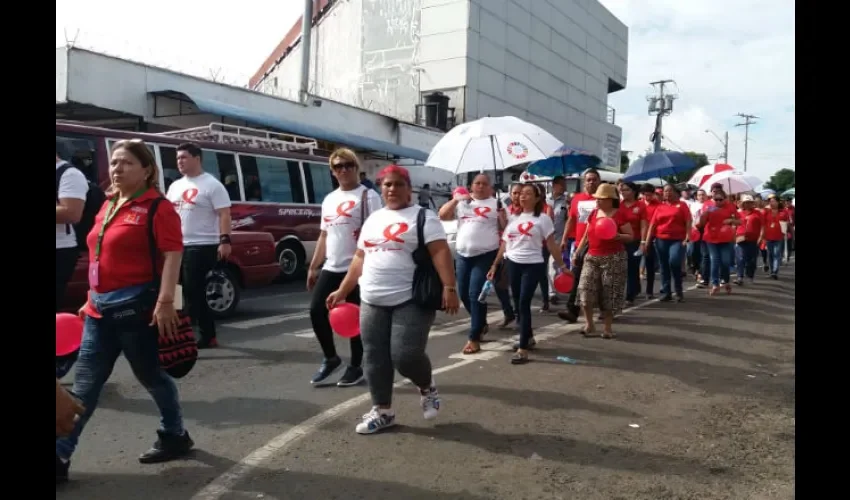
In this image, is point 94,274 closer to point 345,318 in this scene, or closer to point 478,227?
point 345,318

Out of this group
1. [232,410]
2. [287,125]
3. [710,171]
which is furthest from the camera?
[287,125]

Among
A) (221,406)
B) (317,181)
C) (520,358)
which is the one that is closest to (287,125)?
(317,181)

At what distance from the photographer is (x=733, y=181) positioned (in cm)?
1388

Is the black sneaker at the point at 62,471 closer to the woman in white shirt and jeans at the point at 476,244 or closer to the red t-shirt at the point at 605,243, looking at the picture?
the woman in white shirt and jeans at the point at 476,244

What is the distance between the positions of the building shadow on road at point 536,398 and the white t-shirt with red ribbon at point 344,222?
126 centimetres

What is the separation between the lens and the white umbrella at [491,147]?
7.90 m

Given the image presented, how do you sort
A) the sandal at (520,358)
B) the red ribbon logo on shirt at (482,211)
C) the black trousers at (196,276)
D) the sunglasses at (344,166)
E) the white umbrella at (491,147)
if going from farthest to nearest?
the white umbrella at (491,147), the red ribbon logo on shirt at (482,211), the black trousers at (196,276), the sandal at (520,358), the sunglasses at (344,166)

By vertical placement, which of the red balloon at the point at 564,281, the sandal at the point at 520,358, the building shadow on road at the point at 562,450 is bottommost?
the building shadow on road at the point at 562,450

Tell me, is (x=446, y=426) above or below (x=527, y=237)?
below

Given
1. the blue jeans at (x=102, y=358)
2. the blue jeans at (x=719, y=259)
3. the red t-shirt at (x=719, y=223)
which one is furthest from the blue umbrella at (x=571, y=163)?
the blue jeans at (x=102, y=358)

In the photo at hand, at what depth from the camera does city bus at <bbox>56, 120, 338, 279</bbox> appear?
10555 millimetres

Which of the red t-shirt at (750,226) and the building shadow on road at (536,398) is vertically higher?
the red t-shirt at (750,226)

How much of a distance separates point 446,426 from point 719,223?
828 cm
